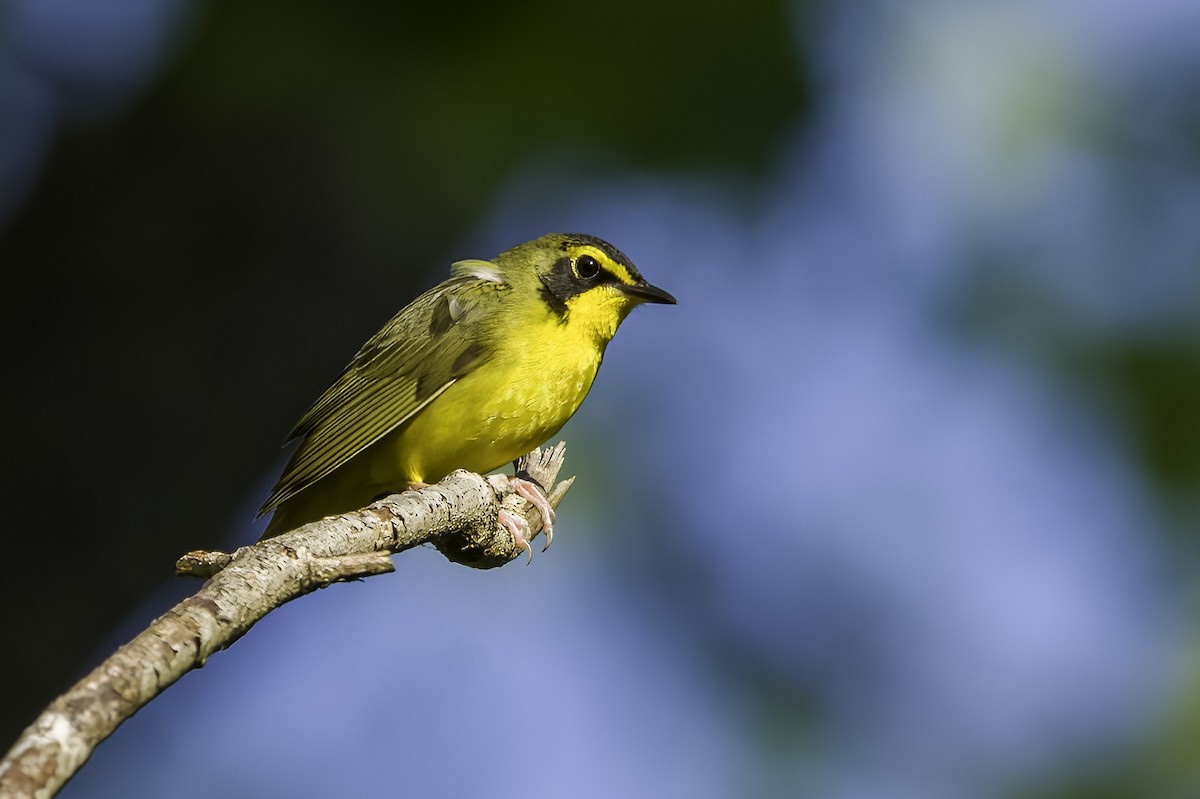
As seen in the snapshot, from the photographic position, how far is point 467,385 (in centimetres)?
577

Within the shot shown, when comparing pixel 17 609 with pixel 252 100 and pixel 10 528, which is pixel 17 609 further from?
pixel 252 100

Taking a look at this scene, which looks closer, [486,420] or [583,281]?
[486,420]

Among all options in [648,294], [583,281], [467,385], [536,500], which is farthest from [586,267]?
[536,500]

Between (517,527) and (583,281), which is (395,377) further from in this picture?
(517,527)

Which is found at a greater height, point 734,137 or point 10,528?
point 734,137

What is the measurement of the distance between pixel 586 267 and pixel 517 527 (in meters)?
1.76

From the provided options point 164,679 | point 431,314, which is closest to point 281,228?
point 431,314

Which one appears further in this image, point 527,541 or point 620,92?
point 620,92

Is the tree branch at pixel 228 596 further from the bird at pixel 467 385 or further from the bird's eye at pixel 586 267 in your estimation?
the bird's eye at pixel 586 267

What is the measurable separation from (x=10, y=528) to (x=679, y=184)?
4520 mm

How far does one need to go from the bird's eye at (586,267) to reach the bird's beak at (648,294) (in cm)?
16

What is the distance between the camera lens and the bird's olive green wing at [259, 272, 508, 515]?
18.9 ft

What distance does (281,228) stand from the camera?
8086mm

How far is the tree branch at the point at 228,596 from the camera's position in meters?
2.22
